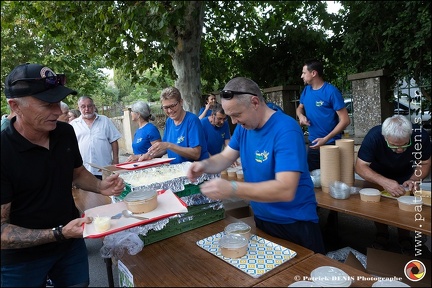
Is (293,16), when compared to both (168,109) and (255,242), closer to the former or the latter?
(255,242)

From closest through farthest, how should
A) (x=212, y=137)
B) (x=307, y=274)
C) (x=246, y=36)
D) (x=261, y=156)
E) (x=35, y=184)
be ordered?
1. (x=307, y=274)
2. (x=35, y=184)
3. (x=261, y=156)
4. (x=246, y=36)
5. (x=212, y=137)

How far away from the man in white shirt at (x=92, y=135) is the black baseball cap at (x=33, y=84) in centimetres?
275

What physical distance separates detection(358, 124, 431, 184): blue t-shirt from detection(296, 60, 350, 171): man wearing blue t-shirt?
2.96 ft

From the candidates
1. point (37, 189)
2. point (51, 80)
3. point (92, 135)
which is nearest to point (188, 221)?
point (37, 189)

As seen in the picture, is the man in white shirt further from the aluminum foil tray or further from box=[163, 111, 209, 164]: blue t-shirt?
the aluminum foil tray

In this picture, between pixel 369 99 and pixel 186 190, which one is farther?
pixel 369 99

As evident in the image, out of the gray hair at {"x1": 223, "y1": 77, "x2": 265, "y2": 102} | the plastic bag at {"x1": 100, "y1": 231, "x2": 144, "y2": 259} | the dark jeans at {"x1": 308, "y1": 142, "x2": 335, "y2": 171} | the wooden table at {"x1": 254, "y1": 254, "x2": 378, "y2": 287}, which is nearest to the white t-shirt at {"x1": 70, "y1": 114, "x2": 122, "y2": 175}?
the plastic bag at {"x1": 100, "y1": 231, "x2": 144, "y2": 259}

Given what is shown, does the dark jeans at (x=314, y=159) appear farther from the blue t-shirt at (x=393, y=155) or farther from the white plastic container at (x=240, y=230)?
the white plastic container at (x=240, y=230)

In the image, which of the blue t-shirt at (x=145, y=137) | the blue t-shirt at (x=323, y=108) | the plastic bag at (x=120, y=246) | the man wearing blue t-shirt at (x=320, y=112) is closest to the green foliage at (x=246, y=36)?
the man wearing blue t-shirt at (x=320, y=112)

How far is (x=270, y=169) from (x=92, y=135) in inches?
124

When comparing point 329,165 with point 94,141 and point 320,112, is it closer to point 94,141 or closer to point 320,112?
point 320,112

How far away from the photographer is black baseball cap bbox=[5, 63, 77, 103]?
1.43 metres

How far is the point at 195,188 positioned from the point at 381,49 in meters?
2.59

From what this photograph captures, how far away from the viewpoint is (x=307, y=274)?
143 centimetres
